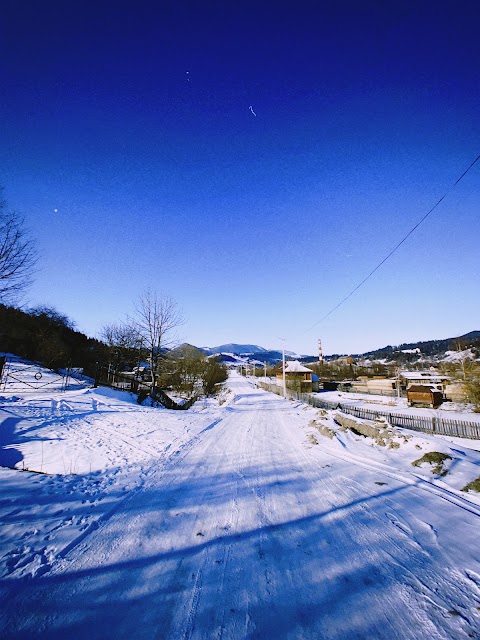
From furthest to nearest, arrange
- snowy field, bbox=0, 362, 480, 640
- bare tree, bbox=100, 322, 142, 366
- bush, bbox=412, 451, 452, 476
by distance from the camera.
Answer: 1. bare tree, bbox=100, 322, 142, 366
2. bush, bbox=412, 451, 452, 476
3. snowy field, bbox=0, 362, 480, 640

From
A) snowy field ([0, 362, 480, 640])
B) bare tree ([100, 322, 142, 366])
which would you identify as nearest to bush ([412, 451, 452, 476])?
snowy field ([0, 362, 480, 640])

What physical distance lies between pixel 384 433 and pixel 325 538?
280 inches

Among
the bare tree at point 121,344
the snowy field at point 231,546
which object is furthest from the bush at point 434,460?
the bare tree at point 121,344

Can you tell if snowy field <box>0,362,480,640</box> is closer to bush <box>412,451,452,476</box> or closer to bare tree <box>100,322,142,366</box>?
bush <box>412,451,452,476</box>

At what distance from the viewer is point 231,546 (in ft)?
10.8

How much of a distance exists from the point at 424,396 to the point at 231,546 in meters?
50.0

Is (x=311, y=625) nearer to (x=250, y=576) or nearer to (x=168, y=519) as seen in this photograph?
(x=250, y=576)

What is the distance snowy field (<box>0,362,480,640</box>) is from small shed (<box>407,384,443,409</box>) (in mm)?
43720

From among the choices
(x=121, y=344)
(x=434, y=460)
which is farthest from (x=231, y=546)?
(x=121, y=344)

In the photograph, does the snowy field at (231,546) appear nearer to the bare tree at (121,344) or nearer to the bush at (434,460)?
the bush at (434,460)

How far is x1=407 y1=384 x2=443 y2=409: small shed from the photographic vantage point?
4122 cm

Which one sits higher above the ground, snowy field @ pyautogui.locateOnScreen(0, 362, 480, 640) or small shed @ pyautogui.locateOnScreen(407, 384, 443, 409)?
snowy field @ pyautogui.locateOnScreen(0, 362, 480, 640)

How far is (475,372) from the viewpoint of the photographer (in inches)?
1249

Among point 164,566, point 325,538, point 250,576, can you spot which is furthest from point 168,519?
point 325,538
